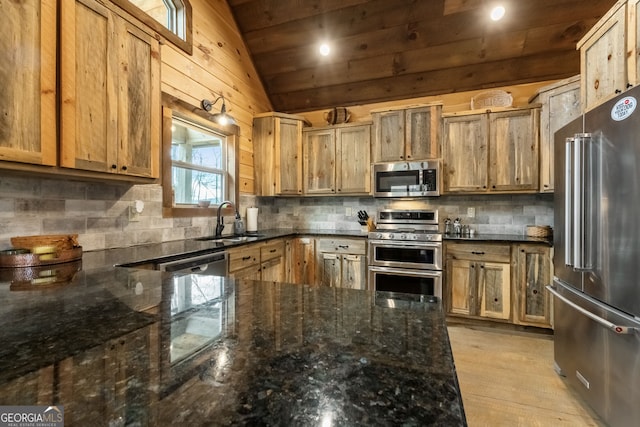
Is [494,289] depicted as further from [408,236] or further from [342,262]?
[342,262]

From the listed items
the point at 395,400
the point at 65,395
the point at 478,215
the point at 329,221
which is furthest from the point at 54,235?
the point at 478,215

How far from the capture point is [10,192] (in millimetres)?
1755

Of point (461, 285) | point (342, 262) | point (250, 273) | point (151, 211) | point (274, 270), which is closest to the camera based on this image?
point (151, 211)

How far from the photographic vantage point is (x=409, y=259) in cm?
336

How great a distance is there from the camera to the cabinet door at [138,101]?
1989 millimetres

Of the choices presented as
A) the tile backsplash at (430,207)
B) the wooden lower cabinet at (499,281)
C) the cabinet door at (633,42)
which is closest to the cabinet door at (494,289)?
the wooden lower cabinet at (499,281)

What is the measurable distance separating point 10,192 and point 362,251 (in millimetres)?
3039

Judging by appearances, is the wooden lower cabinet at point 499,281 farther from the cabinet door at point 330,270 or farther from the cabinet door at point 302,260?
the cabinet door at point 302,260

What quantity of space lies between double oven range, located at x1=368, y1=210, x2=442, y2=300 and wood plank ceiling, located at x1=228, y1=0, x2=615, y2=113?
179 cm

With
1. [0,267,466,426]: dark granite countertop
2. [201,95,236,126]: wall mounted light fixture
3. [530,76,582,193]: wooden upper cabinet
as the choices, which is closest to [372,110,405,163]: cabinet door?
[530,76,582,193]: wooden upper cabinet

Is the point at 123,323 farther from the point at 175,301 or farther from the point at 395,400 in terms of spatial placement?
the point at 395,400

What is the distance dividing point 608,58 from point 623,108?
0.89m

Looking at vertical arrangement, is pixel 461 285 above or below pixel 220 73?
below

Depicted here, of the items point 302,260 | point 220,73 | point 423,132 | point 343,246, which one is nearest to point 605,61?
point 423,132
